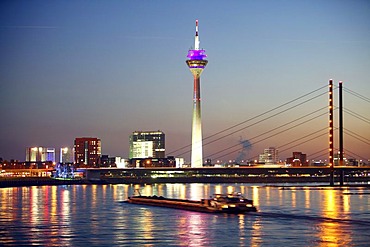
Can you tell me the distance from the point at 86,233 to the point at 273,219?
56.5 feet

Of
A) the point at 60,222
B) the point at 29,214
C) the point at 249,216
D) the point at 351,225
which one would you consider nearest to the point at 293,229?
the point at 351,225

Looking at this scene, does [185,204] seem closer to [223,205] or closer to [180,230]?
[223,205]

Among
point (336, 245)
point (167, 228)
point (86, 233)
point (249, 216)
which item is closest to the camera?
point (336, 245)

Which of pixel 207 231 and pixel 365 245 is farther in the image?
pixel 207 231

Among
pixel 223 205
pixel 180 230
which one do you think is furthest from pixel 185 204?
pixel 180 230

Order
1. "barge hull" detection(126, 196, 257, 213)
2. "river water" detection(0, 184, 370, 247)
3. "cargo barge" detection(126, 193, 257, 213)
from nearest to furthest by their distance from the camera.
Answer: "river water" detection(0, 184, 370, 247)
"cargo barge" detection(126, 193, 257, 213)
"barge hull" detection(126, 196, 257, 213)

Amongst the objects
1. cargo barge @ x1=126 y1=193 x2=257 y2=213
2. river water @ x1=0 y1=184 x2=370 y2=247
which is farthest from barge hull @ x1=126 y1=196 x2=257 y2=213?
river water @ x1=0 y1=184 x2=370 y2=247

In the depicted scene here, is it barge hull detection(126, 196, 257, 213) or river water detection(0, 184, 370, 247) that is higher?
barge hull detection(126, 196, 257, 213)

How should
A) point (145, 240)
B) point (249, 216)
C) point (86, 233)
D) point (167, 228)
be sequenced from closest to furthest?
1. point (145, 240)
2. point (86, 233)
3. point (167, 228)
4. point (249, 216)

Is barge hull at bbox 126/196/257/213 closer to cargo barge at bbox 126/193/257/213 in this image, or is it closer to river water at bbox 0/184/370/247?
cargo barge at bbox 126/193/257/213

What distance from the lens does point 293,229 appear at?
46500 millimetres

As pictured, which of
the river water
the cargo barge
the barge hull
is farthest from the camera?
the barge hull

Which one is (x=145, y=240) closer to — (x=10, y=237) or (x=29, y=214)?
(x=10, y=237)

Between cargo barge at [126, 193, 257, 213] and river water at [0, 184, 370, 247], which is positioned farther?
cargo barge at [126, 193, 257, 213]
